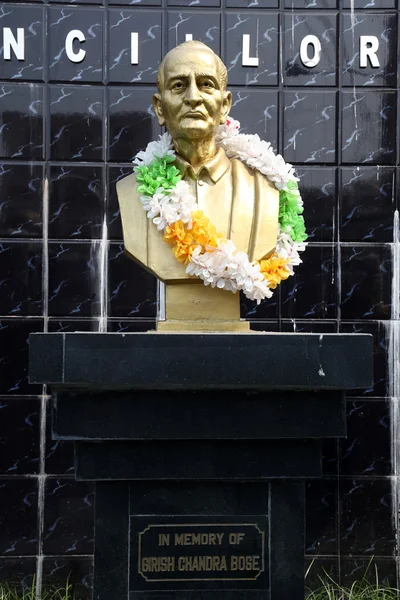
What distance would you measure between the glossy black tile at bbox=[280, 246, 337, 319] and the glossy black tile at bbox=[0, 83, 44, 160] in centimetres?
151

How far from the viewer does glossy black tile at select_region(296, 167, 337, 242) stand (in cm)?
475

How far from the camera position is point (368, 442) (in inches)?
186

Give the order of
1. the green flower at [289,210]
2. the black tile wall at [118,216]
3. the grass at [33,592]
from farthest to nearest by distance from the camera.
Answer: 1. the black tile wall at [118,216]
2. the grass at [33,592]
3. the green flower at [289,210]

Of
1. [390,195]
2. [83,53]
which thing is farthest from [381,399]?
[83,53]

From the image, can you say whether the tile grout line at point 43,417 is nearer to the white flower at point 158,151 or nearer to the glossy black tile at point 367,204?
the white flower at point 158,151

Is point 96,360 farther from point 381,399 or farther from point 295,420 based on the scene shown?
point 381,399

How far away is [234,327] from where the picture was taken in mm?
3238

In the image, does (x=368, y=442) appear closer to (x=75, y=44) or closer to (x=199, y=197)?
(x=199, y=197)

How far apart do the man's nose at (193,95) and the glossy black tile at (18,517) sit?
2372 millimetres

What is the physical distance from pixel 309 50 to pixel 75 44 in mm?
1245

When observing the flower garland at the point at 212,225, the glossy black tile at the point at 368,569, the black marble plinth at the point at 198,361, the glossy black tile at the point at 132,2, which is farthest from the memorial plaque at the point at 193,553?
the glossy black tile at the point at 132,2

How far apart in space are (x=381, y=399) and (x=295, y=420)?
1.85 m

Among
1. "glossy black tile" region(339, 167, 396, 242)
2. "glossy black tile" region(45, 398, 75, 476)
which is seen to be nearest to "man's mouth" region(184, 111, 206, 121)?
"glossy black tile" region(339, 167, 396, 242)

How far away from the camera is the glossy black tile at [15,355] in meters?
4.64
